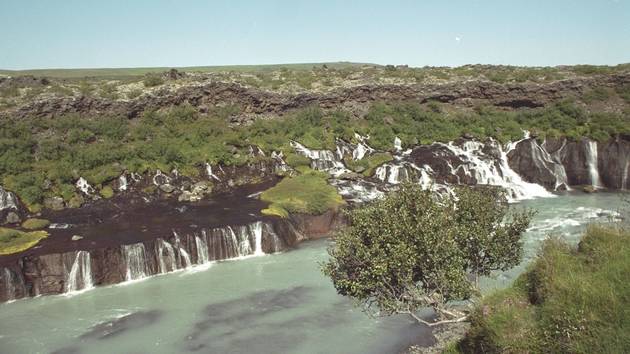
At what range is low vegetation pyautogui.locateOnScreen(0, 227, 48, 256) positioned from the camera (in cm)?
3000

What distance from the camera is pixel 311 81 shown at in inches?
2741

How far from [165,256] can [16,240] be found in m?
9.53

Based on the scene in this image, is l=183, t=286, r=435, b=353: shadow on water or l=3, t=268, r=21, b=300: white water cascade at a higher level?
l=3, t=268, r=21, b=300: white water cascade

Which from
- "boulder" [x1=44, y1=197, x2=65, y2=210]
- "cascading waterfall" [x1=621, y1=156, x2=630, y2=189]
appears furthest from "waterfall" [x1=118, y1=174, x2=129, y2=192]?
"cascading waterfall" [x1=621, y1=156, x2=630, y2=189]

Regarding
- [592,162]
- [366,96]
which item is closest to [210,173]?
[366,96]

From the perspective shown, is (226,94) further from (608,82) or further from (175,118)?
(608,82)

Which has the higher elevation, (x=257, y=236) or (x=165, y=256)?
(x=257, y=236)

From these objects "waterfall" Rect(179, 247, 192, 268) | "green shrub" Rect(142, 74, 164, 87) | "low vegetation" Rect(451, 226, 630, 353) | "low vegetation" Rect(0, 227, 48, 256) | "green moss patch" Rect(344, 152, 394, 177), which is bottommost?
"waterfall" Rect(179, 247, 192, 268)

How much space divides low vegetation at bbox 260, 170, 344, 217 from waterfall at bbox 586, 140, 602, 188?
28.9 metres

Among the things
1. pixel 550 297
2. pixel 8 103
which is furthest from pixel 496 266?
pixel 8 103

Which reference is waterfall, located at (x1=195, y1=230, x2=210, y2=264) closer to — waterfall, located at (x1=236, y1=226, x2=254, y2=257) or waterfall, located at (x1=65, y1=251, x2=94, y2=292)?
waterfall, located at (x1=236, y1=226, x2=254, y2=257)

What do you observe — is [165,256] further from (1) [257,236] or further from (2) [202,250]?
(1) [257,236]

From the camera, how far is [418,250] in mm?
16125

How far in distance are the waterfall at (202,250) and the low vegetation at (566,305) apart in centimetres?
2006
